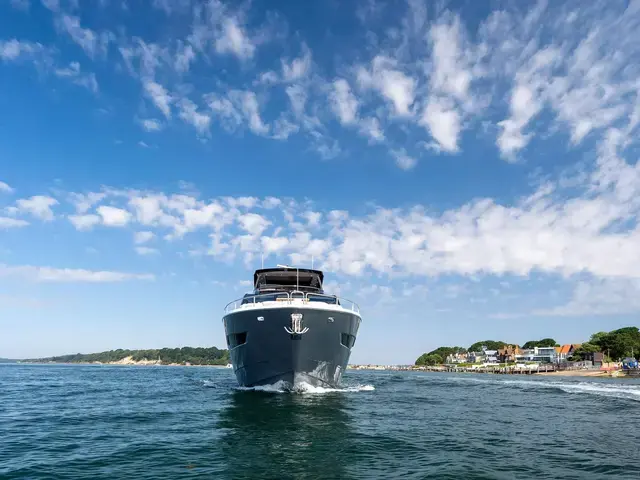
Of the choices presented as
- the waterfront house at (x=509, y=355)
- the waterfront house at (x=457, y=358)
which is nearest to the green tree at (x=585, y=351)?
the waterfront house at (x=509, y=355)

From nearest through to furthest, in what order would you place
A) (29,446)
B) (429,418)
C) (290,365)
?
(29,446) → (429,418) → (290,365)

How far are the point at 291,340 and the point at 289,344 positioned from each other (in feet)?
0.91

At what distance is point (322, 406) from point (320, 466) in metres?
9.66

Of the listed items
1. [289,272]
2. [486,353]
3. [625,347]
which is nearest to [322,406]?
[289,272]

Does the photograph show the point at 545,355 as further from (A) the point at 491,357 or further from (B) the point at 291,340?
(B) the point at 291,340

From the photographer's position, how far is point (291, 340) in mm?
21906

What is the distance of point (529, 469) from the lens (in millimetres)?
10273

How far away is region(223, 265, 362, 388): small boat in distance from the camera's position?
22.1 m

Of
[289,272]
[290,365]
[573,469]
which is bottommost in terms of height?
[573,469]

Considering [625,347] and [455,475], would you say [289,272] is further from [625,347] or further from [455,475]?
[625,347]

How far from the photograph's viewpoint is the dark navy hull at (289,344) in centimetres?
2212

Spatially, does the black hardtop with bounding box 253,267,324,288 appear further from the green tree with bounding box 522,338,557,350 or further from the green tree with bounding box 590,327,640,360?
the green tree with bounding box 522,338,557,350

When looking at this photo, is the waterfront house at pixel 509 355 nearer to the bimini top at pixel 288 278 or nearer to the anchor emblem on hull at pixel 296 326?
the bimini top at pixel 288 278

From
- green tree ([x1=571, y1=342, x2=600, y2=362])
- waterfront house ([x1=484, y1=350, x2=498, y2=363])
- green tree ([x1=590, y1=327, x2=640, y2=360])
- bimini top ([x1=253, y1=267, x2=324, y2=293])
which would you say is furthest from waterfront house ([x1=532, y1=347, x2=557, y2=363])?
bimini top ([x1=253, y1=267, x2=324, y2=293])
